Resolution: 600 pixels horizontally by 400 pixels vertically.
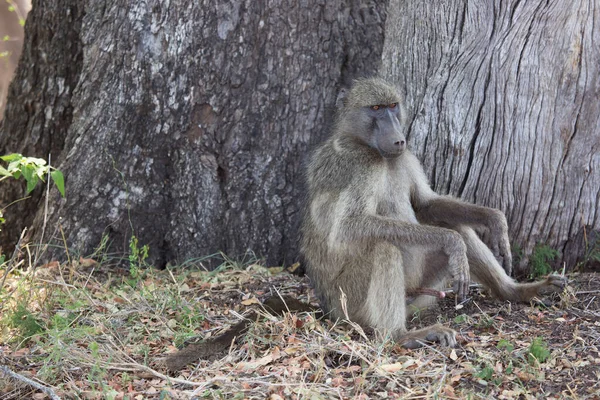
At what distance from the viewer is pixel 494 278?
3902 mm

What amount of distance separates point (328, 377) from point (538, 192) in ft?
5.37

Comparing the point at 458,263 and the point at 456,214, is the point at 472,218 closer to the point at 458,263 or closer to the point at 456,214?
the point at 456,214

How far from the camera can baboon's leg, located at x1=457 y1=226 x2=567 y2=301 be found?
3854 mm

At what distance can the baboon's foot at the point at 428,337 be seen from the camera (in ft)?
11.2

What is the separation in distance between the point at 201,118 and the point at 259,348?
1.56 metres

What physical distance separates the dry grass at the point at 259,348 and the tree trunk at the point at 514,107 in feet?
1.41

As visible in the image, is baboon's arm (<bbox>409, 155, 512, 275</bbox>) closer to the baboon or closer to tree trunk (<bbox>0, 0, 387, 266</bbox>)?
the baboon

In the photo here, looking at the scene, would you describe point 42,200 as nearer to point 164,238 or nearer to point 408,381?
point 164,238

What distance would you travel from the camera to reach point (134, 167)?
4496 millimetres

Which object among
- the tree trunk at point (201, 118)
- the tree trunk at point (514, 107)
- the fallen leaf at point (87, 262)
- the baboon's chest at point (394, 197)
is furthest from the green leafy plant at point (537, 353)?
the fallen leaf at point (87, 262)

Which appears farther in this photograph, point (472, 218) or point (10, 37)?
point (10, 37)

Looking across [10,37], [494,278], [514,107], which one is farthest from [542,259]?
[10,37]

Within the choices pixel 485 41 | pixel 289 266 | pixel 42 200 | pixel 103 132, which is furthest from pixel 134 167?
pixel 485 41

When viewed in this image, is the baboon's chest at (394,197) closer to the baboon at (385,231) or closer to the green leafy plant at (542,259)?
the baboon at (385,231)
